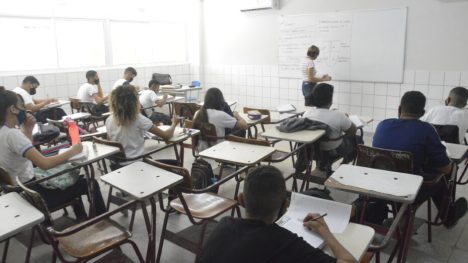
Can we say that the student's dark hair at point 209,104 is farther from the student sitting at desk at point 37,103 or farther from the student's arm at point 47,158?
the student sitting at desk at point 37,103

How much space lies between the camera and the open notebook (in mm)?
1511

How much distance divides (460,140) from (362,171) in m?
1.76

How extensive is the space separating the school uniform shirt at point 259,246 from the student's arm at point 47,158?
154 cm

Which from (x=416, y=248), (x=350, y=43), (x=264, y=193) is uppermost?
(x=350, y=43)

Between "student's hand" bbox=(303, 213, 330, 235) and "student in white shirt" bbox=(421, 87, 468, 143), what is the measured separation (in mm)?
2437

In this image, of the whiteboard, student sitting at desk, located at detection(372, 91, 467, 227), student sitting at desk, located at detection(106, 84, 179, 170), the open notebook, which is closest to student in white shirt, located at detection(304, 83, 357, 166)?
student sitting at desk, located at detection(372, 91, 467, 227)

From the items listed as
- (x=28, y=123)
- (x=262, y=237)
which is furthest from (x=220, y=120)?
(x=262, y=237)

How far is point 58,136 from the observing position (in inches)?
147

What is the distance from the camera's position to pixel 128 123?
3092 millimetres

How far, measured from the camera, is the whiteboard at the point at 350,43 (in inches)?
215

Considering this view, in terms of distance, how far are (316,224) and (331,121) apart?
74.6 inches

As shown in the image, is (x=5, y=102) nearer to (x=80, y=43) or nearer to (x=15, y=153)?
(x=15, y=153)

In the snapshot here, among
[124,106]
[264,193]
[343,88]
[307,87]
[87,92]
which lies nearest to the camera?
[264,193]

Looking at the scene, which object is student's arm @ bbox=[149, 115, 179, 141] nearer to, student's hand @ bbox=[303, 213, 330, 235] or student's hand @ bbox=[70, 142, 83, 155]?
student's hand @ bbox=[70, 142, 83, 155]
